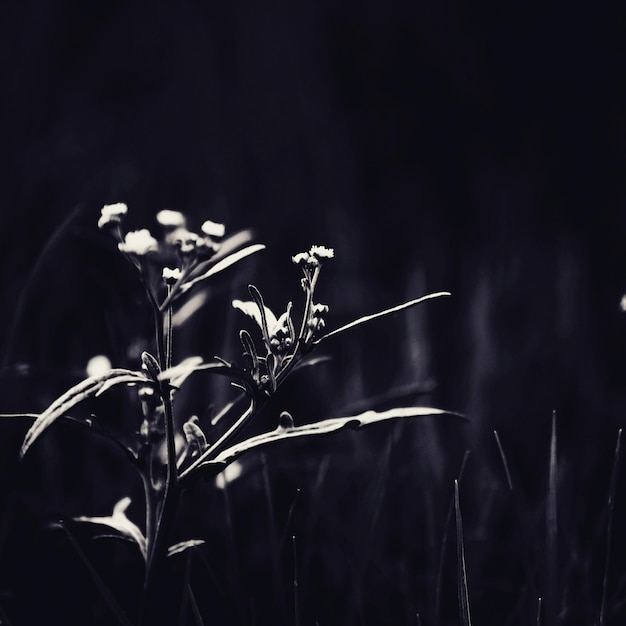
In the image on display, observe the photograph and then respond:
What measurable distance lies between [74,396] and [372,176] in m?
2.27

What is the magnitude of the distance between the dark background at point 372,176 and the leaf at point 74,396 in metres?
0.72

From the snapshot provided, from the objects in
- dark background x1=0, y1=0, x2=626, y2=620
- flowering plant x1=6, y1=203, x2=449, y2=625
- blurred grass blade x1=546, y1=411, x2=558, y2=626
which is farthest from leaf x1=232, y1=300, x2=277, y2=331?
dark background x1=0, y1=0, x2=626, y2=620

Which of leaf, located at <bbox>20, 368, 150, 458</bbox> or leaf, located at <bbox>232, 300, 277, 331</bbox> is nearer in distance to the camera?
leaf, located at <bbox>20, 368, 150, 458</bbox>

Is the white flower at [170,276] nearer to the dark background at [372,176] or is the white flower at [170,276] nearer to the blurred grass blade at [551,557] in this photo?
the blurred grass blade at [551,557]

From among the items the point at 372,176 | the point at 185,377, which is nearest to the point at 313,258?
the point at 185,377

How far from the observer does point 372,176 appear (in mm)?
2846

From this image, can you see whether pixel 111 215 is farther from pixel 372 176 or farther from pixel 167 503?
pixel 372 176

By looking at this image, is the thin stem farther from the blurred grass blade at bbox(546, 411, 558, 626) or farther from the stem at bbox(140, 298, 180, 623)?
the blurred grass blade at bbox(546, 411, 558, 626)

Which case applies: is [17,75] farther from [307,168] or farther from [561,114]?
[561,114]

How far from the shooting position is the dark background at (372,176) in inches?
69.0

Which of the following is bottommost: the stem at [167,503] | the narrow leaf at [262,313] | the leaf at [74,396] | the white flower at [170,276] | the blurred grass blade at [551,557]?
the blurred grass blade at [551,557]

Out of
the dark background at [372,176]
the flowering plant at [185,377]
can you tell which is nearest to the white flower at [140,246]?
the flowering plant at [185,377]

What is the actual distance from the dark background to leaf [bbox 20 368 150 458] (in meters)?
0.72

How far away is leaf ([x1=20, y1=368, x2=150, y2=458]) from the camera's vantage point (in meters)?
0.68
